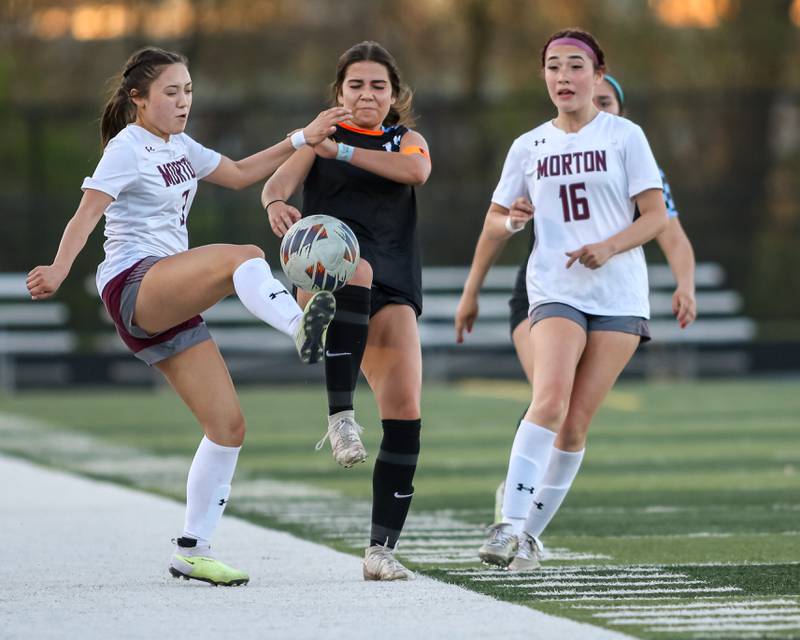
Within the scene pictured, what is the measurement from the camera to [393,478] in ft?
21.9

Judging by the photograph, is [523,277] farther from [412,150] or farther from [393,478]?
[393,478]

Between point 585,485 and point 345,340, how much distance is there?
4.88m

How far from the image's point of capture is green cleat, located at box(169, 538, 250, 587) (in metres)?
6.42

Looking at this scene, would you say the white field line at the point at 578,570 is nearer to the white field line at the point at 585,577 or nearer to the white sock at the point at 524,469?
the white field line at the point at 585,577

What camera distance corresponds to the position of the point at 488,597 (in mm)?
5941

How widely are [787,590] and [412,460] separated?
4.84 feet

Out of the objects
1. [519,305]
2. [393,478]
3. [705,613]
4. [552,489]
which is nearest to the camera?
[705,613]

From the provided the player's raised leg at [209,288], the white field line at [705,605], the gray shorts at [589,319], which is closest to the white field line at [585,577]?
the white field line at [705,605]

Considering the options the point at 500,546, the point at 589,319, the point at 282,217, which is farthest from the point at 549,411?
the point at 282,217

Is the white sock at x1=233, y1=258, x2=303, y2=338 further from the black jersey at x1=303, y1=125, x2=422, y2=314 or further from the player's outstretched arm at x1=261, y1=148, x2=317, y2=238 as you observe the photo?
the black jersey at x1=303, y1=125, x2=422, y2=314

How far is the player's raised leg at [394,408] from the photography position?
6594 millimetres

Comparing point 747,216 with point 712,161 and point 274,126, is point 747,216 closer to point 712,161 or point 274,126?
point 712,161

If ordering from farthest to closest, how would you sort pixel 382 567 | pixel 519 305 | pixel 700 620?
pixel 519 305 < pixel 382 567 < pixel 700 620

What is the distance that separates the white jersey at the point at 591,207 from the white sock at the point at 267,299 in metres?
Answer: 1.23
